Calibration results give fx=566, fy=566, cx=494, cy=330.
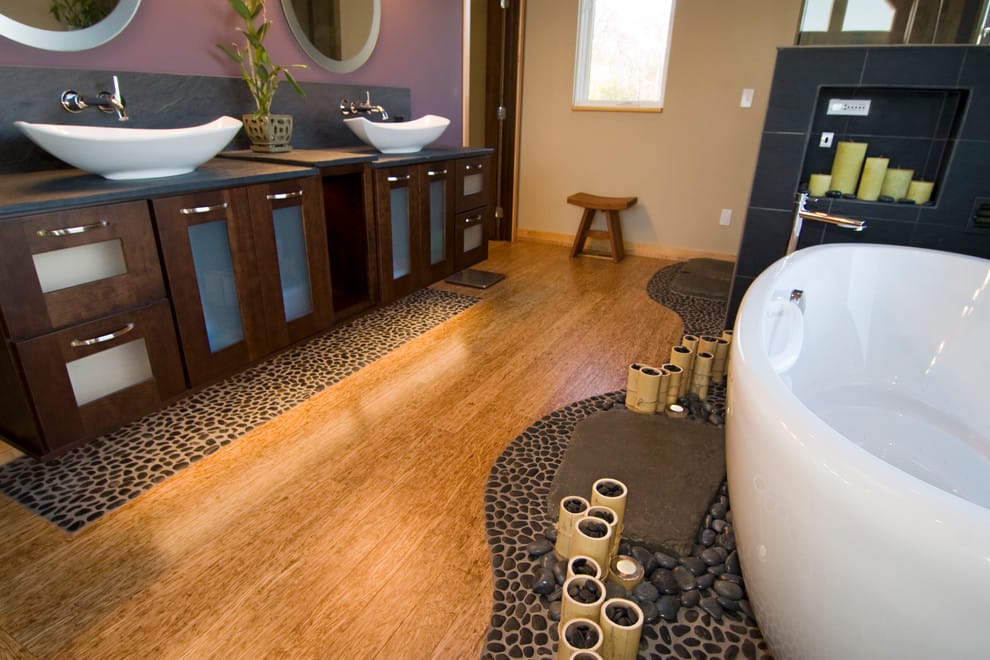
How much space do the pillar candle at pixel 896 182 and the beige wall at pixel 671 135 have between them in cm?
112

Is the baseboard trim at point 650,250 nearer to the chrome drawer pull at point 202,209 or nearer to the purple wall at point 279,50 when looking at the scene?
the purple wall at point 279,50

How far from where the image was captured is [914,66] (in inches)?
94.2

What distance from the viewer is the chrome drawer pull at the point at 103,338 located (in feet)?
5.13

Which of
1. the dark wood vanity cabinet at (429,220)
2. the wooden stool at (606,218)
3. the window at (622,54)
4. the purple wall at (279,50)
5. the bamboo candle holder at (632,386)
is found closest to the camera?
the purple wall at (279,50)

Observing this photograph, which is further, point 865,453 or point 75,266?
point 75,266

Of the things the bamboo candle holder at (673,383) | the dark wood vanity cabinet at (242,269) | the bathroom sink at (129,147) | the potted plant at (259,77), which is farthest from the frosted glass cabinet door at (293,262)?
the bamboo candle holder at (673,383)

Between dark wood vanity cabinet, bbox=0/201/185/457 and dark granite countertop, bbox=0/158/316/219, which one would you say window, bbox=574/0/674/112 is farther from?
dark wood vanity cabinet, bbox=0/201/185/457

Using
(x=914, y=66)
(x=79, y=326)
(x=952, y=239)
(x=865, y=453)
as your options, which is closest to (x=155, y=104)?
(x=79, y=326)

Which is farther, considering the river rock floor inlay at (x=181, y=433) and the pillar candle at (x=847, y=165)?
the pillar candle at (x=847, y=165)

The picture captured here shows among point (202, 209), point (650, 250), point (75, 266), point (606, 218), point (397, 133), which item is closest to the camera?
point (75, 266)

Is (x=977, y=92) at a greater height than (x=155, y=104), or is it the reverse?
(x=977, y=92)

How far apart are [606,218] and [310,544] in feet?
11.4

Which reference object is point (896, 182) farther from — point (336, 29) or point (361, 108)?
point (336, 29)

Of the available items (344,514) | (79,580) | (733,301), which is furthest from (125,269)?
(733,301)
